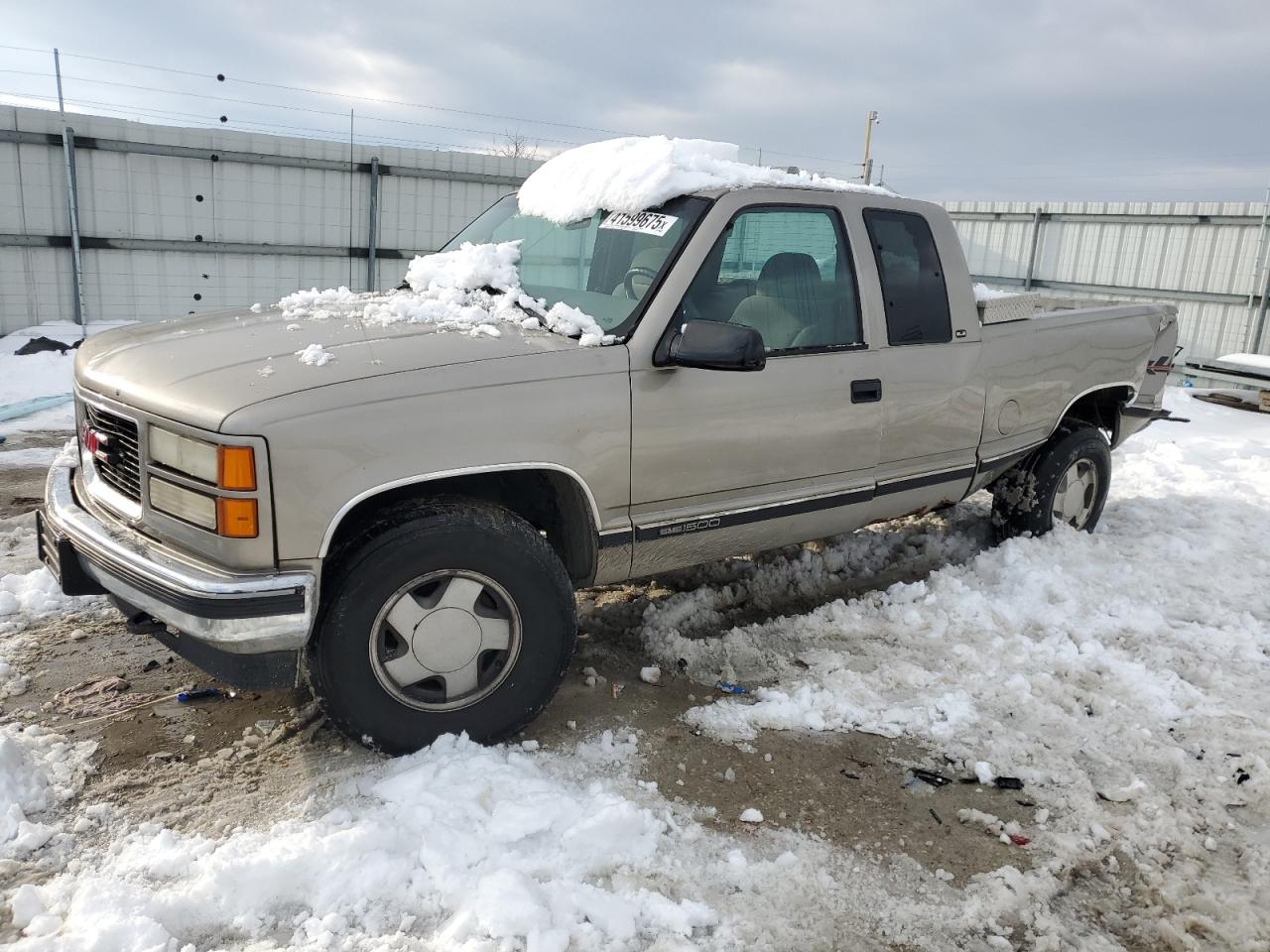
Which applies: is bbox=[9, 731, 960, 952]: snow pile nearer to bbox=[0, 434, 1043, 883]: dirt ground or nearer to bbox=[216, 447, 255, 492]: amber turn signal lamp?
bbox=[0, 434, 1043, 883]: dirt ground

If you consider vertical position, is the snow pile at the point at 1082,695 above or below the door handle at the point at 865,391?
below

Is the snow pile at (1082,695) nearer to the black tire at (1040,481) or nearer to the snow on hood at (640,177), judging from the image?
the black tire at (1040,481)

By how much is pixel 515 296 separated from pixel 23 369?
7.95 m

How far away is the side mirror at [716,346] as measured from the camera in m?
3.23

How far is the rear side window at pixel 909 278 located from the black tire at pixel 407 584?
2.02 metres

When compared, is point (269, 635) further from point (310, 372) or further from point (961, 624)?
point (961, 624)

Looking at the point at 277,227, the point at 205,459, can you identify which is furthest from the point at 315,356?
the point at 277,227

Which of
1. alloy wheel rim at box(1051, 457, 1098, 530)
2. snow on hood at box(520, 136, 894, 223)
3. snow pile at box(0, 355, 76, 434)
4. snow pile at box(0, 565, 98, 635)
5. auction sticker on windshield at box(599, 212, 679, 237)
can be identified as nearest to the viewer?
auction sticker on windshield at box(599, 212, 679, 237)

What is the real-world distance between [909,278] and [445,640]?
2.68m

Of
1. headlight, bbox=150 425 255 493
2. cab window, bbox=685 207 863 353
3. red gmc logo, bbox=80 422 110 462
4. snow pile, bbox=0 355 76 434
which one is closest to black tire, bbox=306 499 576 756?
headlight, bbox=150 425 255 493

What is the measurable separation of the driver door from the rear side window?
0.72ft

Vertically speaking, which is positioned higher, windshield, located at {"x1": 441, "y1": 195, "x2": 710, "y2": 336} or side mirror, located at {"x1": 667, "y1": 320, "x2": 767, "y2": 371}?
windshield, located at {"x1": 441, "y1": 195, "x2": 710, "y2": 336}

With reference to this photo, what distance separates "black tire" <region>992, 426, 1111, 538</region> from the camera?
532cm

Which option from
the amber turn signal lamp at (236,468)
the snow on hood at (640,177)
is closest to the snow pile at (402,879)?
the amber turn signal lamp at (236,468)
